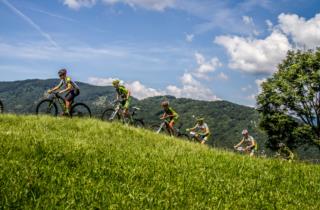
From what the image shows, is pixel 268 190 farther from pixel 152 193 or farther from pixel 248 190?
pixel 152 193

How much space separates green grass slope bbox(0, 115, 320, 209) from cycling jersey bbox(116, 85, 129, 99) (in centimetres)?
1373

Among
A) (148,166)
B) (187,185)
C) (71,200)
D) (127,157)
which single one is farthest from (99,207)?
(127,157)

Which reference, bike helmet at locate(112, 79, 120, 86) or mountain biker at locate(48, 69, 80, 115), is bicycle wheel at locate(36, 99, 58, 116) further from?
bike helmet at locate(112, 79, 120, 86)

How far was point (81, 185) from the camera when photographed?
628cm

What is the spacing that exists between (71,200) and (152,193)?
4.65 ft

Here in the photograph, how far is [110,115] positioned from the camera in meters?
24.8

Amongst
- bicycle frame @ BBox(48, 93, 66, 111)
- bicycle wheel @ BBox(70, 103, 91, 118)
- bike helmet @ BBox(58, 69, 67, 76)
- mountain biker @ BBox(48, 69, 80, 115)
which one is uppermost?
bike helmet @ BBox(58, 69, 67, 76)

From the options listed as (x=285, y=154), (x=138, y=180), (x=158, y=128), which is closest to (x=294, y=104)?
(x=285, y=154)

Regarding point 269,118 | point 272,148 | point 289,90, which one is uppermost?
point 289,90

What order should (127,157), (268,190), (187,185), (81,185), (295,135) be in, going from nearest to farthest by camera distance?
(81,185)
(187,185)
(268,190)
(127,157)
(295,135)

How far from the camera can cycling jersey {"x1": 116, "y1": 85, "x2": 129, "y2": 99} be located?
23.8m

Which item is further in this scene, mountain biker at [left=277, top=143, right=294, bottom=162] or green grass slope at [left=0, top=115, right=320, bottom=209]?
mountain biker at [left=277, top=143, right=294, bottom=162]

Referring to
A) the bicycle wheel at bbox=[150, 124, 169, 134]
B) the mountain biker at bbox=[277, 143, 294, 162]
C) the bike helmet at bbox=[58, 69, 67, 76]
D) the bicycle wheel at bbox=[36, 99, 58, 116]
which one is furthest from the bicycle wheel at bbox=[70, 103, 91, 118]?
the mountain biker at bbox=[277, 143, 294, 162]

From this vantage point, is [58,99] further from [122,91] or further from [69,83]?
[122,91]
